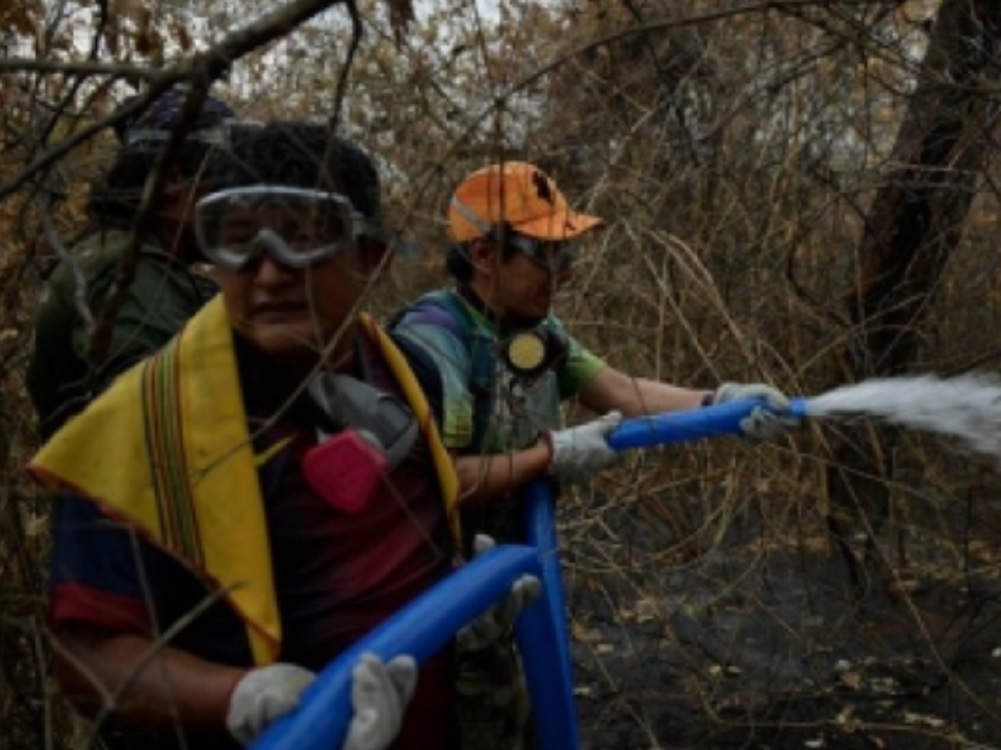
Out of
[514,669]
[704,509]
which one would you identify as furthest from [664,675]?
[514,669]

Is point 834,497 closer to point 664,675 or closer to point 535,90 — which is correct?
point 664,675

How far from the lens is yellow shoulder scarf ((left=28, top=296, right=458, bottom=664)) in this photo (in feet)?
6.75

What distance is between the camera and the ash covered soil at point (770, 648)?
5.03m

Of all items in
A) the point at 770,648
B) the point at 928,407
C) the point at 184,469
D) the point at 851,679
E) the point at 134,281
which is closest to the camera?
the point at 184,469

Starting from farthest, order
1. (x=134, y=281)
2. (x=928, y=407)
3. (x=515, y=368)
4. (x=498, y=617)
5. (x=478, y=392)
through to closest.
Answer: (x=928, y=407) → (x=515, y=368) → (x=478, y=392) → (x=134, y=281) → (x=498, y=617)

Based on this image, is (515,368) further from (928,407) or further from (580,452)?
(928,407)

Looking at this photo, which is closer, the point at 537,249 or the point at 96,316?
the point at 96,316

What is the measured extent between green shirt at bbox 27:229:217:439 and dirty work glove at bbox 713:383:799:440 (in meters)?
1.39

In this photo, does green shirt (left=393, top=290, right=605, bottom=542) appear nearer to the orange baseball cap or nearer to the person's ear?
the person's ear

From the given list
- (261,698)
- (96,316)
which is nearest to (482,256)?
(96,316)

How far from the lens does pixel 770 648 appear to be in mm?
5750

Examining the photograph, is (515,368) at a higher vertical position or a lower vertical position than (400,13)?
lower

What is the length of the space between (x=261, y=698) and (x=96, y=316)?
1.06 m

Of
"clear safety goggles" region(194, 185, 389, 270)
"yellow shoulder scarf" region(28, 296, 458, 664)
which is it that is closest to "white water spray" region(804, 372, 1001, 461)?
"clear safety goggles" region(194, 185, 389, 270)
